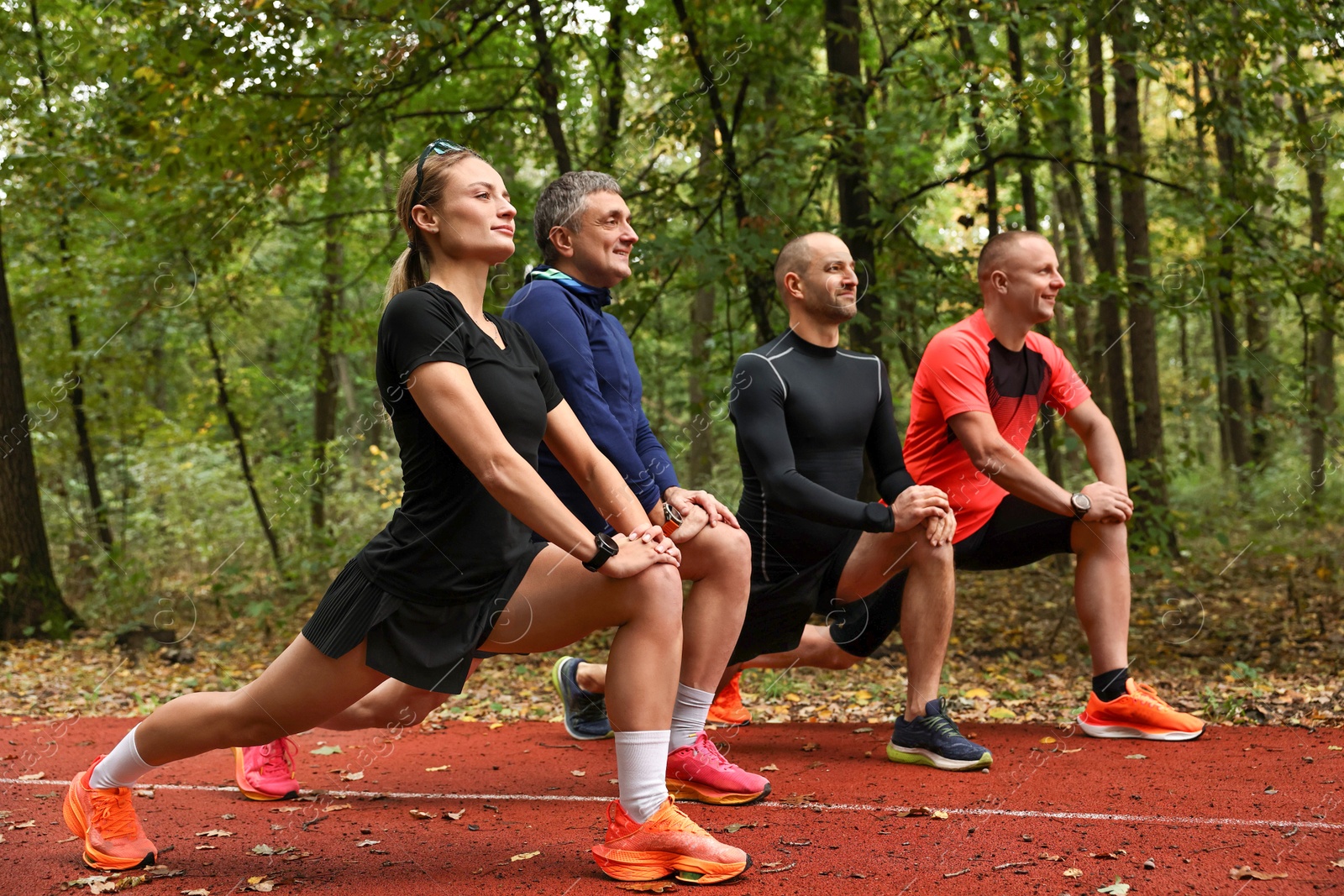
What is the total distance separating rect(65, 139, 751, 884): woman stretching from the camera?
293 cm

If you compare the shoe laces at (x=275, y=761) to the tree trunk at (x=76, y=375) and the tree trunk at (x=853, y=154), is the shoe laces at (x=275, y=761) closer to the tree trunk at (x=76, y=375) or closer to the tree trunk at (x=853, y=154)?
the tree trunk at (x=853, y=154)

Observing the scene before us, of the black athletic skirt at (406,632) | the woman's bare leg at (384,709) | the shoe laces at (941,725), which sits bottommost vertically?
the shoe laces at (941,725)

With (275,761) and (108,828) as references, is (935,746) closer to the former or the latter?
(275,761)

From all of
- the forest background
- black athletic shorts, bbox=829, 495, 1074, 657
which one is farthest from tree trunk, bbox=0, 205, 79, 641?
black athletic shorts, bbox=829, 495, 1074, 657

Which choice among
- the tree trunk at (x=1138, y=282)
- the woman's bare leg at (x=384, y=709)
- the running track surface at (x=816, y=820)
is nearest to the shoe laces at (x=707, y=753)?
Result: the running track surface at (x=816, y=820)

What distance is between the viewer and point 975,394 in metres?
4.64

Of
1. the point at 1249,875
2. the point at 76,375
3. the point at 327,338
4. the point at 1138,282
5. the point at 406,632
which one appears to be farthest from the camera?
the point at 327,338

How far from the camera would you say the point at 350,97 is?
805 cm

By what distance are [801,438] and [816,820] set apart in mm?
1582

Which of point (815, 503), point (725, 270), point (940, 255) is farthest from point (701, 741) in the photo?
point (940, 255)

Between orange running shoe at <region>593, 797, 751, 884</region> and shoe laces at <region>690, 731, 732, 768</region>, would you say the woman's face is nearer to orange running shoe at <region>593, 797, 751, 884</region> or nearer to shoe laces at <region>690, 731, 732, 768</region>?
orange running shoe at <region>593, 797, 751, 884</region>

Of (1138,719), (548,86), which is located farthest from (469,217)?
(548,86)

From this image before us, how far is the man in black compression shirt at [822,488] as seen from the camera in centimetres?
443

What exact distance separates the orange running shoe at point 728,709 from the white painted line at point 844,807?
3.84 ft
